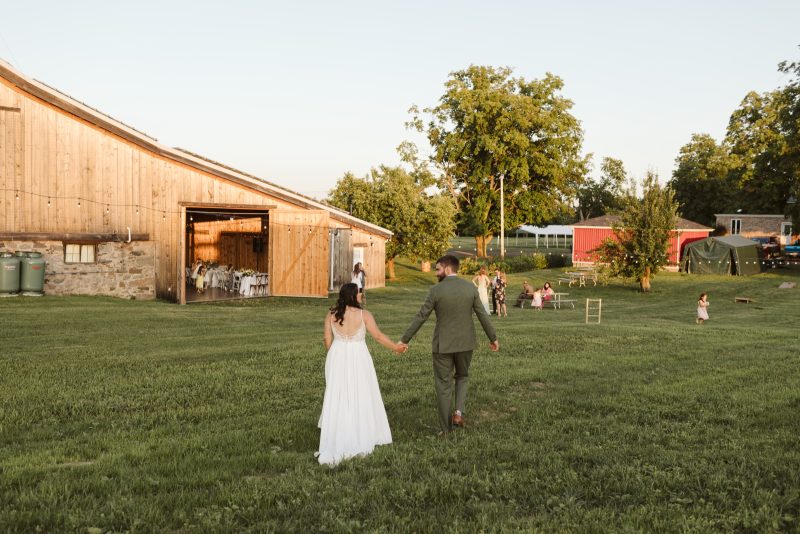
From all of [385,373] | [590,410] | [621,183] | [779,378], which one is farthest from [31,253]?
[621,183]

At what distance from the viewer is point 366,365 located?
706 centimetres

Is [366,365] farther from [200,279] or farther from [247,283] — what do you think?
[200,279]

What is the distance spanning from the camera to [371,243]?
37062mm

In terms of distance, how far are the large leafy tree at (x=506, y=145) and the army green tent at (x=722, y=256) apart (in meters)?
13.6

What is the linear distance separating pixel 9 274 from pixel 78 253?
2.43m

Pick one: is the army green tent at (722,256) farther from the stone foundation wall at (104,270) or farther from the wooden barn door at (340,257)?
the stone foundation wall at (104,270)

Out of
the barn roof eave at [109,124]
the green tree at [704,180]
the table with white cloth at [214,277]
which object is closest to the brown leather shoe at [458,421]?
the barn roof eave at [109,124]

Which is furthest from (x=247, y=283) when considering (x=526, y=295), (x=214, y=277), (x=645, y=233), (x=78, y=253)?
(x=645, y=233)

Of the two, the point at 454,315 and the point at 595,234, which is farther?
the point at 595,234

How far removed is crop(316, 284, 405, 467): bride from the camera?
6.68m

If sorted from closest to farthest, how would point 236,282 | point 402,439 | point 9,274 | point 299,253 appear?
point 402,439, point 9,274, point 299,253, point 236,282

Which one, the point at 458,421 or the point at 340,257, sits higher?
the point at 340,257

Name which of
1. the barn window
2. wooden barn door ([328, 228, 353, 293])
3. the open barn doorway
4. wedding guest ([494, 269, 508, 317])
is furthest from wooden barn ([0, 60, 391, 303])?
wedding guest ([494, 269, 508, 317])

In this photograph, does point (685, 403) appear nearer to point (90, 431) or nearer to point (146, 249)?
point (90, 431)
